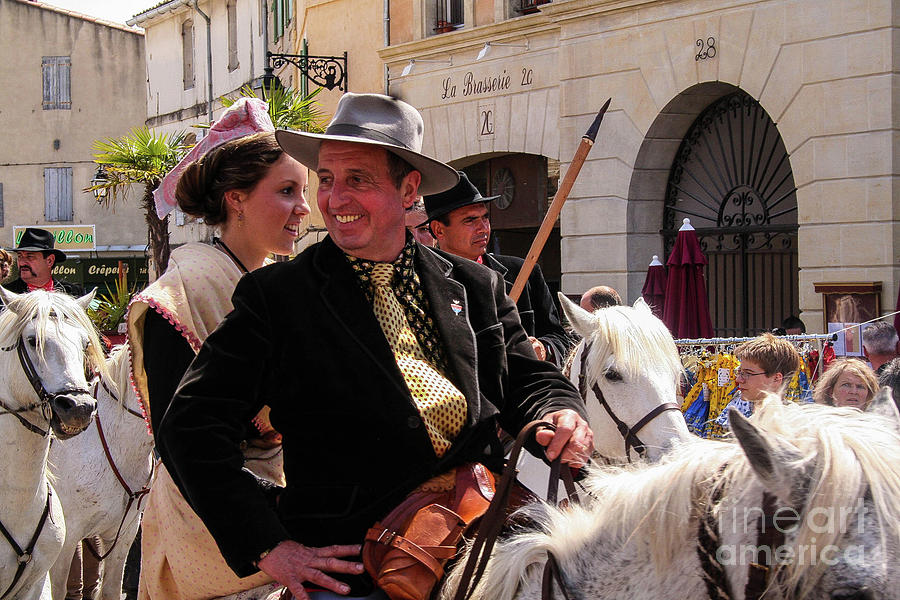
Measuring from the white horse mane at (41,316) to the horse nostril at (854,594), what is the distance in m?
4.40

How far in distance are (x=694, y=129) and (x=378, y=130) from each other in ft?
37.6

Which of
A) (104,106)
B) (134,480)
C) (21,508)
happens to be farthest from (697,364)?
(104,106)

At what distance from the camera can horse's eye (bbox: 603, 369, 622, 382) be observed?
173 inches

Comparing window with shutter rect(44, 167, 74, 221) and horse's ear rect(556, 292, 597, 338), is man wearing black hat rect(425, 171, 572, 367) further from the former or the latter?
window with shutter rect(44, 167, 74, 221)

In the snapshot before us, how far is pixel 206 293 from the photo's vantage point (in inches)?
121

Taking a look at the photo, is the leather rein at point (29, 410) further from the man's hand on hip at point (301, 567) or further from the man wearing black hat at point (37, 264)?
the man wearing black hat at point (37, 264)

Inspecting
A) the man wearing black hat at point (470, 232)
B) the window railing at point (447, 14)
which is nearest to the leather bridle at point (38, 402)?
the man wearing black hat at point (470, 232)

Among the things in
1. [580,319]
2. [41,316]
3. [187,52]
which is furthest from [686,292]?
[187,52]

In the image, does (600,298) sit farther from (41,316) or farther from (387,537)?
(387,537)

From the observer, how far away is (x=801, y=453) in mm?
1769

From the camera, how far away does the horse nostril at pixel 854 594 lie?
166cm

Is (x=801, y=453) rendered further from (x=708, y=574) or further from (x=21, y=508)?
(x=21, y=508)

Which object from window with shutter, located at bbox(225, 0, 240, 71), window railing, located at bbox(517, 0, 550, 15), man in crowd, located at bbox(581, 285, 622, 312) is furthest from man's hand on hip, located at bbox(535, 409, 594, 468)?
window with shutter, located at bbox(225, 0, 240, 71)

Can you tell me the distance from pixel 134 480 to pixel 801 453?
5094 mm
